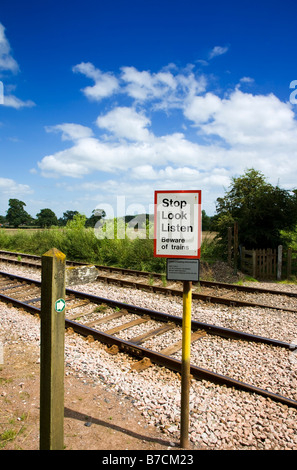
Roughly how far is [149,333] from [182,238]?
11.9 feet

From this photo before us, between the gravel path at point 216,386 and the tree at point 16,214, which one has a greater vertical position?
the tree at point 16,214

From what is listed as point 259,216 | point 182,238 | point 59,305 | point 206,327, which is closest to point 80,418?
point 59,305

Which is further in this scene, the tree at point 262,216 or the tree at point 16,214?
the tree at point 16,214

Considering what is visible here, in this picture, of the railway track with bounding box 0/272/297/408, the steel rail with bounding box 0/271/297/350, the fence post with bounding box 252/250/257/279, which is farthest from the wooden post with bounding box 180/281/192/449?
the fence post with bounding box 252/250/257/279

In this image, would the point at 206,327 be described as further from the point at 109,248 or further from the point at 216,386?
the point at 109,248

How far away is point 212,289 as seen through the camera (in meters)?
9.90

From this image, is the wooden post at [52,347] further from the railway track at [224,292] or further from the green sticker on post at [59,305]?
the railway track at [224,292]

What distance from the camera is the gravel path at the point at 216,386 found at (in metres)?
3.19

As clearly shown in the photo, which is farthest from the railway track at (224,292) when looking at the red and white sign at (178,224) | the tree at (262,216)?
the red and white sign at (178,224)

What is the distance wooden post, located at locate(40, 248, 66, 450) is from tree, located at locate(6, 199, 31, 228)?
50891mm

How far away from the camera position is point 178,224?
2.89 m

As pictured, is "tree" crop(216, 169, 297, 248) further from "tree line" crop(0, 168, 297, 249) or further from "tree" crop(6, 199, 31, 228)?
"tree" crop(6, 199, 31, 228)

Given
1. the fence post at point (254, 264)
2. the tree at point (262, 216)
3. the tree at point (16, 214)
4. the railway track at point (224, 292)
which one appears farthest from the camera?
the tree at point (16, 214)
